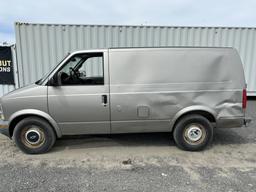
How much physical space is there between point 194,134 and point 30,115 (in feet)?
10.2

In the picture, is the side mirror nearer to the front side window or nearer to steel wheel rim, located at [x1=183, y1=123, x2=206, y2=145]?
the front side window

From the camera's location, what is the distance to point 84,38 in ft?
22.5

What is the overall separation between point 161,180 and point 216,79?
2.10 m

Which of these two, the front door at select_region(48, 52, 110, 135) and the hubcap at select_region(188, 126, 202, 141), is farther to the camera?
the hubcap at select_region(188, 126, 202, 141)

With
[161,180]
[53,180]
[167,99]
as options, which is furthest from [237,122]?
[53,180]

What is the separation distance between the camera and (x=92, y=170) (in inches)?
123

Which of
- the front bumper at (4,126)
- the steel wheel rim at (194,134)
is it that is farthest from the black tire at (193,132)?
the front bumper at (4,126)

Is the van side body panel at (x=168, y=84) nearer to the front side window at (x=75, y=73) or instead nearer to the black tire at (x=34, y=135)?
the front side window at (x=75, y=73)

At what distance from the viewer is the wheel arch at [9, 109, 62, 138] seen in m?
3.43

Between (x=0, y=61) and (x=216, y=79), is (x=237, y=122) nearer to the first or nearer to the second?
(x=216, y=79)

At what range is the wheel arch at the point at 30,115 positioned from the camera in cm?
343

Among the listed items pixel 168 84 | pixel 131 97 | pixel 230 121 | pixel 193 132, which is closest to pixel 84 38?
pixel 131 97

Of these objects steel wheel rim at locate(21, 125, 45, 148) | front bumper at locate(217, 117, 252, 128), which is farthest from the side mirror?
front bumper at locate(217, 117, 252, 128)

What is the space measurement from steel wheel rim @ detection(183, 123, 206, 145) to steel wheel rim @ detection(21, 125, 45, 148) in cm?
274
